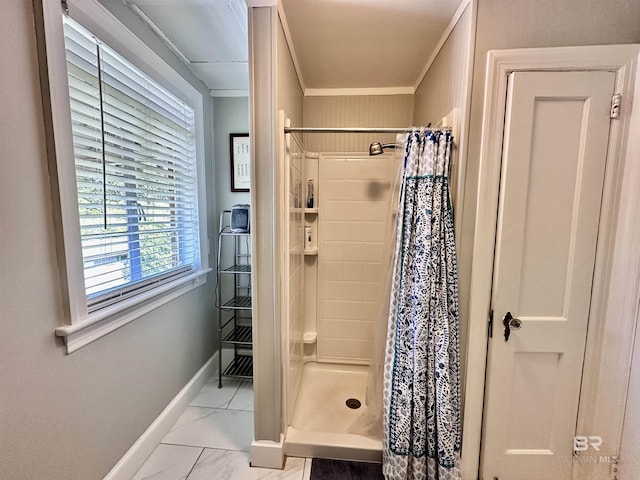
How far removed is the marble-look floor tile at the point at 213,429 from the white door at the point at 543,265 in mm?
1383

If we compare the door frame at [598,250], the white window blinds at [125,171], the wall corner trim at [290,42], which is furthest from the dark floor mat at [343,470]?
the wall corner trim at [290,42]

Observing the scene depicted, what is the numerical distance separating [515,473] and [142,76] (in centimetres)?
295

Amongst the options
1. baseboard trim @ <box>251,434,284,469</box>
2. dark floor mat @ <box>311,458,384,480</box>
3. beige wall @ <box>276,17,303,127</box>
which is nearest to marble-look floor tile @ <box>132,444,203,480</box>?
baseboard trim @ <box>251,434,284,469</box>

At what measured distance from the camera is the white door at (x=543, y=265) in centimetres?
118

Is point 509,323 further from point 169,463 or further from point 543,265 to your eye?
point 169,463

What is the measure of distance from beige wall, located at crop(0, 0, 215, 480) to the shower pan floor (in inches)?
38.3

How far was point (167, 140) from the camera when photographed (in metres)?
1.79

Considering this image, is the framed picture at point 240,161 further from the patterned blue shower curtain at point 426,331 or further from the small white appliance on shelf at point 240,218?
the patterned blue shower curtain at point 426,331

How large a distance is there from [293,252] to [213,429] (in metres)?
1.27

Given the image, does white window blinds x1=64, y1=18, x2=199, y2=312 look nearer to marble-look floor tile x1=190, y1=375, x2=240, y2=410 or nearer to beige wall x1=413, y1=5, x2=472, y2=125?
marble-look floor tile x1=190, y1=375, x2=240, y2=410

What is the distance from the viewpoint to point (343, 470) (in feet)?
4.82

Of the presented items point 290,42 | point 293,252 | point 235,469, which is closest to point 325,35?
point 290,42

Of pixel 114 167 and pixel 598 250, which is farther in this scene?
pixel 114 167

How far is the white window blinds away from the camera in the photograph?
117 centimetres
